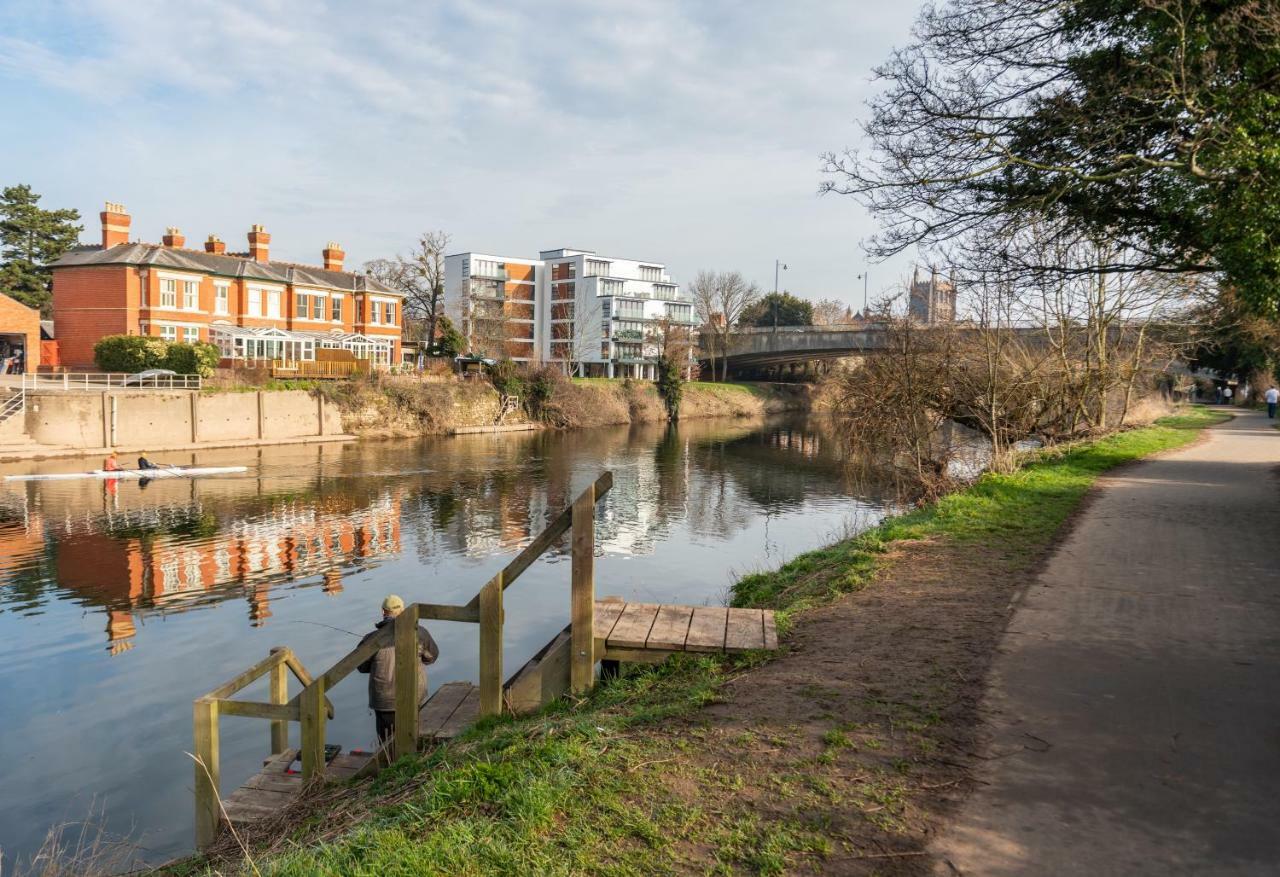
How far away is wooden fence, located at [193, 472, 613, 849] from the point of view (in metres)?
7.07

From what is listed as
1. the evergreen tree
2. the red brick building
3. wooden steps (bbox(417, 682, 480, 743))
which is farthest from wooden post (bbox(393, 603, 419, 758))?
the evergreen tree

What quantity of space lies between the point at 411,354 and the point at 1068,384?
187ft

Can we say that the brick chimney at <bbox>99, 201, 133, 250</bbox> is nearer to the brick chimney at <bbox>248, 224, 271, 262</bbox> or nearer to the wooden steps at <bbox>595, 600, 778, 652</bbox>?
the brick chimney at <bbox>248, 224, 271, 262</bbox>

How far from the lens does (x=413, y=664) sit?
768cm

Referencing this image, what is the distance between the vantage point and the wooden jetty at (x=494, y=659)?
23.6 ft

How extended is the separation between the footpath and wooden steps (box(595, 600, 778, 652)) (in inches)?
79.2

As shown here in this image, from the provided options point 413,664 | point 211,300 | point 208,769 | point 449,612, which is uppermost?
point 211,300

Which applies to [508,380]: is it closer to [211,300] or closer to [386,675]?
[211,300]

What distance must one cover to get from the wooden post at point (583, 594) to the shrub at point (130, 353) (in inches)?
1747

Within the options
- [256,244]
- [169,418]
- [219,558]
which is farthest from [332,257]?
[219,558]

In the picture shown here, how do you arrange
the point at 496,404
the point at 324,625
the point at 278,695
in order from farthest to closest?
the point at 496,404, the point at 324,625, the point at 278,695

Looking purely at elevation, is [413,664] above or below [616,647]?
below

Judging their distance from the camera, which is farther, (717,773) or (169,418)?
(169,418)

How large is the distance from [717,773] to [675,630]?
2.60 metres
